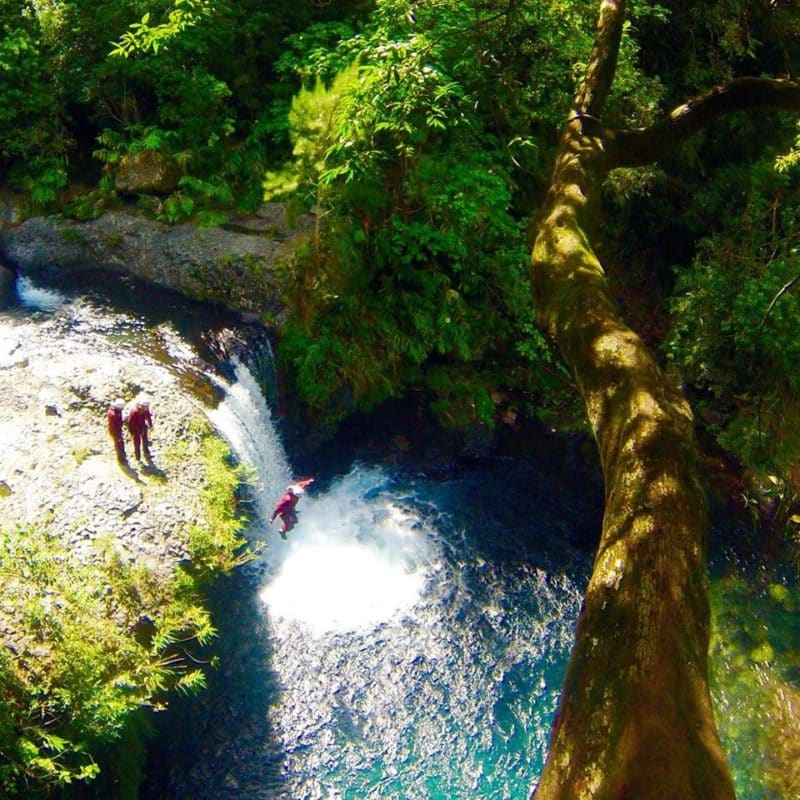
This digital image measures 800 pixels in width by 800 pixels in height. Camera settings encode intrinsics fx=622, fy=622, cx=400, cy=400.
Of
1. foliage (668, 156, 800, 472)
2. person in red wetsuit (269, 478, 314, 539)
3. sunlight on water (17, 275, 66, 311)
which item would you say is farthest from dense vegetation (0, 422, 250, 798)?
foliage (668, 156, 800, 472)

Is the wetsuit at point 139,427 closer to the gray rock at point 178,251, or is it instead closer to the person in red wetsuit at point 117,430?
the person in red wetsuit at point 117,430

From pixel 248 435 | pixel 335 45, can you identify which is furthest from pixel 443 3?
pixel 248 435

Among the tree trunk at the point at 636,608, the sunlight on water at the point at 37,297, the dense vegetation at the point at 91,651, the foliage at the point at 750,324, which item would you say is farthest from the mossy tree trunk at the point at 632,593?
the sunlight on water at the point at 37,297

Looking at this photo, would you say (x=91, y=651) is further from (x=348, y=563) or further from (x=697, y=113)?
(x=697, y=113)

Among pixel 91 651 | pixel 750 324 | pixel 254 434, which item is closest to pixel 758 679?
pixel 750 324

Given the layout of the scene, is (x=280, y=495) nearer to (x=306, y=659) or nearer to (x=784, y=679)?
(x=306, y=659)

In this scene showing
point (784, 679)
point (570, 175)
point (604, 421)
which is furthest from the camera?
point (784, 679)

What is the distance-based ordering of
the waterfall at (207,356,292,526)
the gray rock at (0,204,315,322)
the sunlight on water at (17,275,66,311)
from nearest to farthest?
the waterfall at (207,356,292,526) → the gray rock at (0,204,315,322) → the sunlight on water at (17,275,66,311)

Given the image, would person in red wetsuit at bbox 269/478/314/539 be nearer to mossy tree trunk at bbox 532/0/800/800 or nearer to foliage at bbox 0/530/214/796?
foliage at bbox 0/530/214/796
